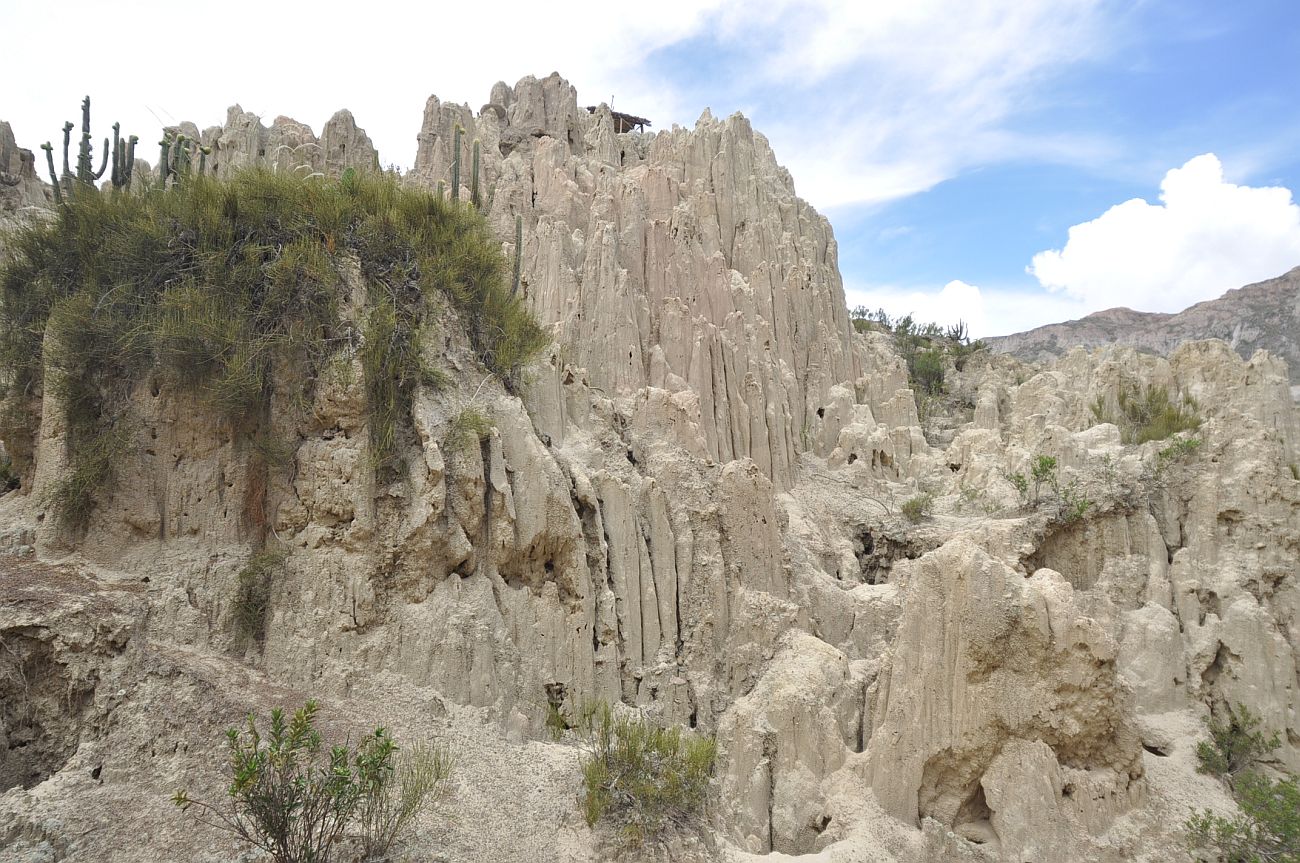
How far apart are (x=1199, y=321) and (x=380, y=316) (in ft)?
288

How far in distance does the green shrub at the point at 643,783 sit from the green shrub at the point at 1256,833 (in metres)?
6.73

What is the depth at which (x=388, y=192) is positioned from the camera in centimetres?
1280

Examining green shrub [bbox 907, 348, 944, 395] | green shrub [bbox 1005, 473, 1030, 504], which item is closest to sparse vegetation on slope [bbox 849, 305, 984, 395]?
A: green shrub [bbox 907, 348, 944, 395]

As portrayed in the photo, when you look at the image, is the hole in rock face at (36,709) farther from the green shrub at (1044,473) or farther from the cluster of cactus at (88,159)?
the green shrub at (1044,473)

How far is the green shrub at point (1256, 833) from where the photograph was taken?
10.8 m

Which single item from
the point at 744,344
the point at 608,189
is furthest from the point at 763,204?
the point at 744,344

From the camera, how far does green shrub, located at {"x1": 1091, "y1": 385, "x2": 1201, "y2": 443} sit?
21.6 metres

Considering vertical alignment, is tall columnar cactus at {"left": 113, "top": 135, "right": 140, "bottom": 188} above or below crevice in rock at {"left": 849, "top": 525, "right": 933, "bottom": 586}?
above

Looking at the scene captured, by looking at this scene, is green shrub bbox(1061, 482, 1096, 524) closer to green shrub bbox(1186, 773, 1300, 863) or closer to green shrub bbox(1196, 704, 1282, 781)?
green shrub bbox(1196, 704, 1282, 781)

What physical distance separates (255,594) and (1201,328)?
3487 inches

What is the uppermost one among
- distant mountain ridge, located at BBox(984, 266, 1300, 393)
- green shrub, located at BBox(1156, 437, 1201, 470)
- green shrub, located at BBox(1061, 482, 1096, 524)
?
distant mountain ridge, located at BBox(984, 266, 1300, 393)

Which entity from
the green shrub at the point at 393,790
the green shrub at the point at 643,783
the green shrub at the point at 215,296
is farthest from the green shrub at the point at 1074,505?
the green shrub at the point at 393,790

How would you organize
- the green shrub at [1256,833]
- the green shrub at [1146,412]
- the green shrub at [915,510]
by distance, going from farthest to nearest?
the green shrub at [1146,412], the green shrub at [915,510], the green shrub at [1256,833]

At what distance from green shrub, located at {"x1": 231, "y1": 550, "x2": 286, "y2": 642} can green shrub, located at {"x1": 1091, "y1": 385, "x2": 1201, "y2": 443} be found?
2034cm
